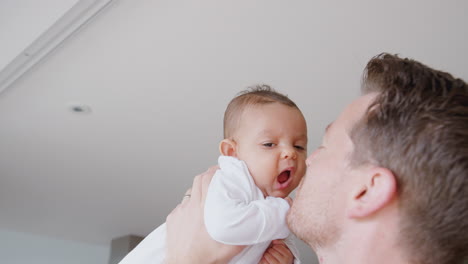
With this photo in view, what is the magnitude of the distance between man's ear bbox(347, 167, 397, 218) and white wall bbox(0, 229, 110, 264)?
17.9ft

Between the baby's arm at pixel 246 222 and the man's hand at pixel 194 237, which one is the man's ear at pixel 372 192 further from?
the man's hand at pixel 194 237

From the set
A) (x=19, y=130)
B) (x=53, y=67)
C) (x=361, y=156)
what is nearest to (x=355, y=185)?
(x=361, y=156)

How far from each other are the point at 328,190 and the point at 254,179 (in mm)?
266

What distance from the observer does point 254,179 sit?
1.31 m

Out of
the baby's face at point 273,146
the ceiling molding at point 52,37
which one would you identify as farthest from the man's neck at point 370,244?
the ceiling molding at point 52,37

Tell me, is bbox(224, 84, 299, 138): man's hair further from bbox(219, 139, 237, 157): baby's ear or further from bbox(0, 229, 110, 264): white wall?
bbox(0, 229, 110, 264): white wall

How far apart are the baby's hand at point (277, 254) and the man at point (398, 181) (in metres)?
0.17

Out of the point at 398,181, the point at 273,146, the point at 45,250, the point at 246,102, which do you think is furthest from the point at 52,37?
the point at 45,250

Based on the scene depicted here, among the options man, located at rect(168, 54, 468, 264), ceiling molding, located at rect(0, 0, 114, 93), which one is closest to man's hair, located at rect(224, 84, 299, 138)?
man, located at rect(168, 54, 468, 264)

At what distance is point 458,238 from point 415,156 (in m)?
0.18

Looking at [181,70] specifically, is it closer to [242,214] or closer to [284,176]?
[284,176]

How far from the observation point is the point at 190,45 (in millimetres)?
2434

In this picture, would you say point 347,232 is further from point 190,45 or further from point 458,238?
point 190,45

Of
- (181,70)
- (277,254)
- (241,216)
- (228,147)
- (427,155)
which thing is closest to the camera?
(427,155)
